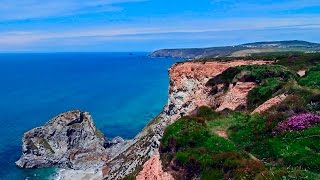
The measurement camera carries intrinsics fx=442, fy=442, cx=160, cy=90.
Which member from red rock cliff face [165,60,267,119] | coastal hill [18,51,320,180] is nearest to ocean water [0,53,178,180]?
red rock cliff face [165,60,267,119]

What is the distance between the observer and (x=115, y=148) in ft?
290

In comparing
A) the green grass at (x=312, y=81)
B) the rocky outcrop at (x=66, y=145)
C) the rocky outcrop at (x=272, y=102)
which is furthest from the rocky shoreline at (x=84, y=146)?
the rocky outcrop at (x=272, y=102)

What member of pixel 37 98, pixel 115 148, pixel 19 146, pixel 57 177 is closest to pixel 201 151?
pixel 57 177

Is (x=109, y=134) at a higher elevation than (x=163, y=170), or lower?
lower

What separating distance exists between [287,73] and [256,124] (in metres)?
16.8

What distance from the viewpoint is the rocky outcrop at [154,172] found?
21828mm

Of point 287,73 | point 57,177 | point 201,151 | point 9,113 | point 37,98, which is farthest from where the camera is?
point 37,98

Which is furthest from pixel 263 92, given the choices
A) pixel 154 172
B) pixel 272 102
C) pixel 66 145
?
pixel 66 145

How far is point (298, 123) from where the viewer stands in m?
22.3

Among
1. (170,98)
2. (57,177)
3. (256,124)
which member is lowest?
(57,177)

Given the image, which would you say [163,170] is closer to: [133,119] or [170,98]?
[170,98]

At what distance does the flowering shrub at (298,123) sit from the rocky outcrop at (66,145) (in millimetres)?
64460

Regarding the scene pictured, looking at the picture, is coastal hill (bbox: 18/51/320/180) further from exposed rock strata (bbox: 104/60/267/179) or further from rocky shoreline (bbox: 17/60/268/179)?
rocky shoreline (bbox: 17/60/268/179)

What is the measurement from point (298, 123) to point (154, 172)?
25.4 ft
